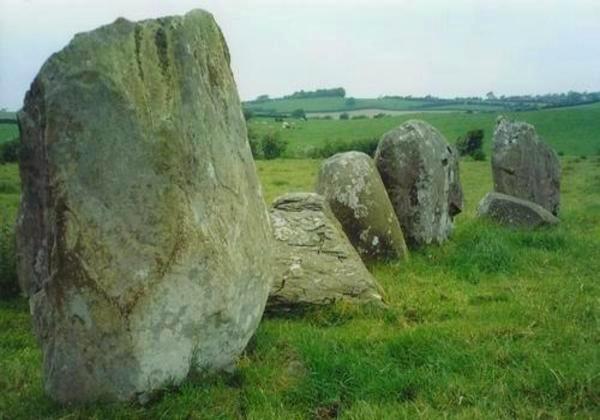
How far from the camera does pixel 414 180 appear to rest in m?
13.4

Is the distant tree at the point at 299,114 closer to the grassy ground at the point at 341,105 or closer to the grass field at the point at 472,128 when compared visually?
the grassy ground at the point at 341,105

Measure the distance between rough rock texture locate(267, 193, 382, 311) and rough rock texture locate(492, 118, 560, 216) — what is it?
963 centimetres

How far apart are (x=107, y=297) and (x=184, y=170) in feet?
4.17

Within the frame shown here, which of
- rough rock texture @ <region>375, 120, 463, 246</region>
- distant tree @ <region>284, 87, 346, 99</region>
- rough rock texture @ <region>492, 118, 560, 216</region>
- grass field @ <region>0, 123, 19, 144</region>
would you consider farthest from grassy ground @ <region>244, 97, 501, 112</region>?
rough rock texture @ <region>375, 120, 463, 246</region>

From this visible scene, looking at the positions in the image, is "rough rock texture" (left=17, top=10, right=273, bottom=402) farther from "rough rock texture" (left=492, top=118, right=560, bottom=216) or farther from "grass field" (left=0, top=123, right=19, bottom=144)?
Result: "grass field" (left=0, top=123, right=19, bottom=144)

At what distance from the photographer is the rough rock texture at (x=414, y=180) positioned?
13312 millimetres

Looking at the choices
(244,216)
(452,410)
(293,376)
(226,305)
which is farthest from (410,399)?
(244,216)

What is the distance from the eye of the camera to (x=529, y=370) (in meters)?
6.66

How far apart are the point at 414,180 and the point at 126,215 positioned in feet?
27.7

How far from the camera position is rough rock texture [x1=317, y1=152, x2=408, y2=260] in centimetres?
1178

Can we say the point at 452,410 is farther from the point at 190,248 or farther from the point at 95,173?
the point at 95,173

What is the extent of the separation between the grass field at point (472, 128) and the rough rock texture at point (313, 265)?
121ft

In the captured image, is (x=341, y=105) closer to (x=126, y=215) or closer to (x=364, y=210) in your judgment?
(x=364, y=210)

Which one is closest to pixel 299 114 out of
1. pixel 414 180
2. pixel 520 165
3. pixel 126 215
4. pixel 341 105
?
pixel 341 105
